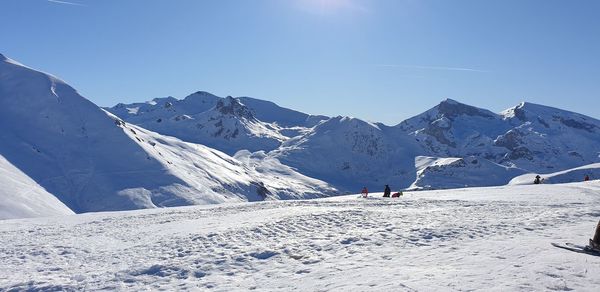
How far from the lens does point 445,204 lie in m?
31.3

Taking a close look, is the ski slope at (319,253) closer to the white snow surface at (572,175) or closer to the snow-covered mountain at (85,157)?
the snow-covered mountain at (85,157)

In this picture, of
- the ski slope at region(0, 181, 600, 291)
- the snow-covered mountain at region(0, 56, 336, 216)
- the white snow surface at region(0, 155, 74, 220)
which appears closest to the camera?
the ski slope at region(0, 181, 600, 291)

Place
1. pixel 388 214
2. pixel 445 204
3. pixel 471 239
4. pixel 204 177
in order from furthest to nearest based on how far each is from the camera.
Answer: pixel 204 177, pixel 445 204, pixel 388 214, pixel 471 239

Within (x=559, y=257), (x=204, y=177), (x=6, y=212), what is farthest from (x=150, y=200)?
(x=559, y=257)

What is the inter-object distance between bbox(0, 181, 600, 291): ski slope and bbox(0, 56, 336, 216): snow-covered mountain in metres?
83.2

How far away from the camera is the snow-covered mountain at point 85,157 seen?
Answer: 339 feet

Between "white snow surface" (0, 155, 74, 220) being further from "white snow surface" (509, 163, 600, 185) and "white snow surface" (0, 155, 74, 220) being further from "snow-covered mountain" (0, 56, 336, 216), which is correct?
"white snow surface" (509, 163, 600, 185)

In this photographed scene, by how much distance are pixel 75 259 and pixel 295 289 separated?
10.2 m

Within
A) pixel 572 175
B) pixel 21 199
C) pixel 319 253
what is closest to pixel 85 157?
pixel 21 199

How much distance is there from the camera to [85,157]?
12094 centimetres

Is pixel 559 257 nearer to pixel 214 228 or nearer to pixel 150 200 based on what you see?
pixel 214 228

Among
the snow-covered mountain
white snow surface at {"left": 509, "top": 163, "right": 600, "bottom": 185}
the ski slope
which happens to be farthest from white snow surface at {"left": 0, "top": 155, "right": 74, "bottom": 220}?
white snow surface at {"left": 509, "top": 163, "right": 600, "bottom": 185}

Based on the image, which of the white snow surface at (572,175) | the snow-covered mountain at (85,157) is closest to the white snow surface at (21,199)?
the snow-covered mountain at (85,157)

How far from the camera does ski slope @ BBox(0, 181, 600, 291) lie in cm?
1297
